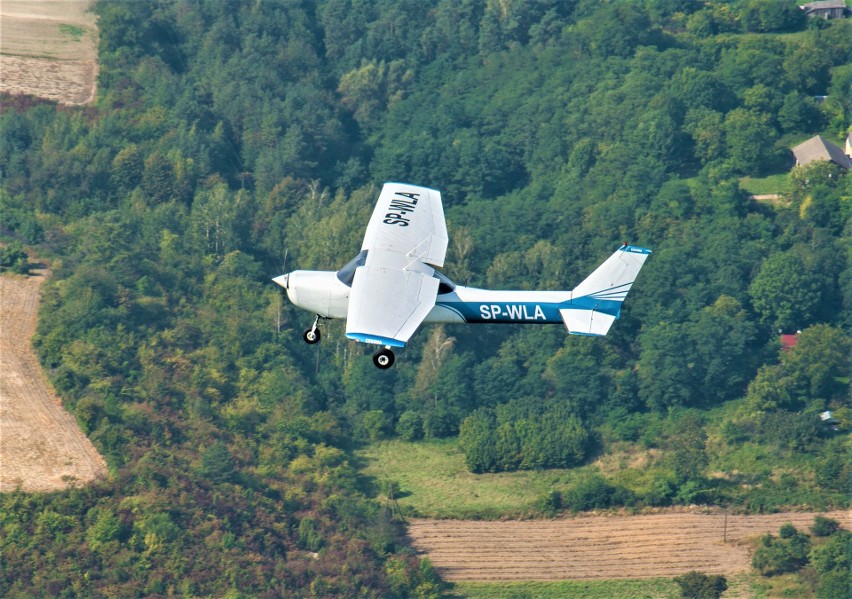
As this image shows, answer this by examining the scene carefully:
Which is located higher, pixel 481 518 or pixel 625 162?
pixel 625 162

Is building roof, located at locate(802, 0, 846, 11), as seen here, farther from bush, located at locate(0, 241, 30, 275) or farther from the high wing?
the high wing

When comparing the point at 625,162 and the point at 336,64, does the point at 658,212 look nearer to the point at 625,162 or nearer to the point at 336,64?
the point at 625,162

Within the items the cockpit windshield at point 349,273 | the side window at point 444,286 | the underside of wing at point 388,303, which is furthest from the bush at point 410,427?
the underside of wing at point 388,303

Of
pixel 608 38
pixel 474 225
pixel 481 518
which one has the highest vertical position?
pixel 608 38

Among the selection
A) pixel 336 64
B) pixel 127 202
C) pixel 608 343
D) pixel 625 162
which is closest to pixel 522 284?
pixel 608 343

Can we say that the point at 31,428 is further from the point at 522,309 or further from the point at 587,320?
the point at 587,320
